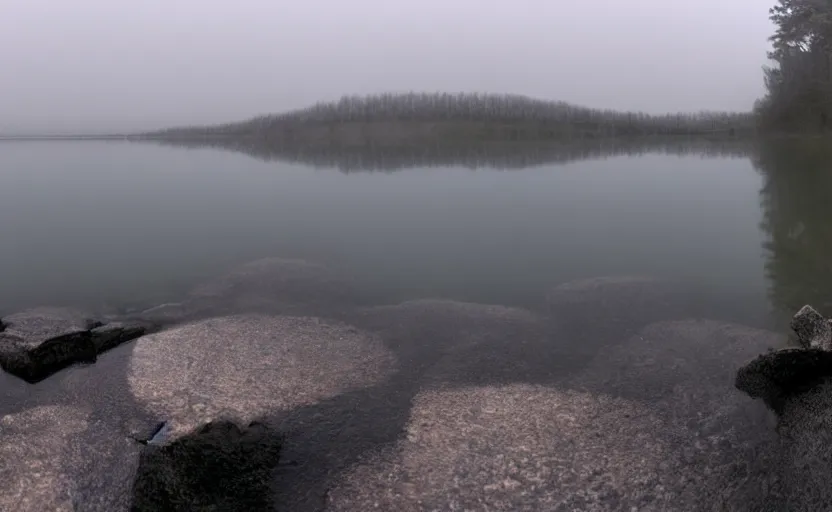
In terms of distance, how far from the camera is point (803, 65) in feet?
207

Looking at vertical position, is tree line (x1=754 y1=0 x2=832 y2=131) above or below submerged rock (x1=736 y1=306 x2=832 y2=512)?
above

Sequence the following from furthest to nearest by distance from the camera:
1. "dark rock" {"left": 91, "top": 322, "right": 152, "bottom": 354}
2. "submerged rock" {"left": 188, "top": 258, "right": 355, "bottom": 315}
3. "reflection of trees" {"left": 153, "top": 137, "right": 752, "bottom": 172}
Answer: "reflection of trees" {"left": 153, "top": 137, "right": 752, "bottom": 172}
"submerged rock" {"left": 188, "top": 258, "right": 355, "bottom": 315}
"dark rock" {"left": 91, "top": 322, "right": 152, "bottom": 354}

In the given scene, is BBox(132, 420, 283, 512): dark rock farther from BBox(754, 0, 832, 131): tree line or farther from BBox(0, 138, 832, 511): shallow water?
BBox(754, 0, 832, 131): tree line

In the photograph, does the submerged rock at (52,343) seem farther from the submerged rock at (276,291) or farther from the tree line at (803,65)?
the tree line at (803,65)

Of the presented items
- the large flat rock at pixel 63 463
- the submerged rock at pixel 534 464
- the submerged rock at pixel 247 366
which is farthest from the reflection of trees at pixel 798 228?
the large flat rock at pixel 63 463

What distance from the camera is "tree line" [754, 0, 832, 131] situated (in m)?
58.0

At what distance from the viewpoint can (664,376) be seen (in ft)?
43.5

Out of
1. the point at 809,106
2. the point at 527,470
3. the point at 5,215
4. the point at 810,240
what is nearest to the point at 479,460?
the point at 527,470

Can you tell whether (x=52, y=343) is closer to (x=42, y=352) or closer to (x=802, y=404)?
(x=42, y=352)

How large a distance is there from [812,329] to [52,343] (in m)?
16.4

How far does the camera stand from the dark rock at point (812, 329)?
482 inches

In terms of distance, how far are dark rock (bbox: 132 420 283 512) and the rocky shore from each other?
0.03 metres

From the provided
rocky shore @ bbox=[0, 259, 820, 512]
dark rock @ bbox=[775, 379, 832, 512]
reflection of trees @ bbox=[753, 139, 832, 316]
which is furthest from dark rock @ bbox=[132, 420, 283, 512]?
reflection of trees @ bbox=[753, 139, 832, 316]

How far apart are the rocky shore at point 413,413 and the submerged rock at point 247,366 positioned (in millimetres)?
58
